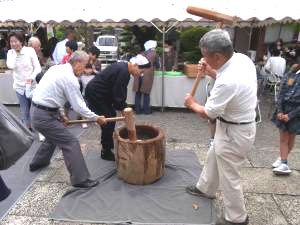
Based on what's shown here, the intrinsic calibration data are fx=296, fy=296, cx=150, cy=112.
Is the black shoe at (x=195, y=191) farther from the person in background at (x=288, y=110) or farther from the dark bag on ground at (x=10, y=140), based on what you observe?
the dark bag on ground at (x=10, y=140)

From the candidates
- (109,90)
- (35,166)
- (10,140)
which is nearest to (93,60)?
(109,90)

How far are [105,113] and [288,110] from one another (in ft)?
7.35

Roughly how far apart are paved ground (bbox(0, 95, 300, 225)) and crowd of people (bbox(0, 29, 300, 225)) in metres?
0.23

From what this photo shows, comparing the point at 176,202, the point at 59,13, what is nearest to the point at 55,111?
the point at 176,202

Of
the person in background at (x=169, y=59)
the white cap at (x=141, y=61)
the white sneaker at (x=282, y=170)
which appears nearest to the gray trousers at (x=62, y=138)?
the white sneaker at (x=282, y=170)

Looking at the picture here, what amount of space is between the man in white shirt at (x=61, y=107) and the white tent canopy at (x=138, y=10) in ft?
10.2

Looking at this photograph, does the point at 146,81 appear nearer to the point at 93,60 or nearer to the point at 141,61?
the point at 141,61

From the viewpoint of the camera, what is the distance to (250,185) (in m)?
3.47

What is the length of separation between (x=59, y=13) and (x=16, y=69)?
6.29ft

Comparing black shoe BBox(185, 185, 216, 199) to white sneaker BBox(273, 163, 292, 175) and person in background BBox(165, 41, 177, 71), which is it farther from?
person in background BBox(165, 41, 177, 71)

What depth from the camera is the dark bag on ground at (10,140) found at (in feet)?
5.50

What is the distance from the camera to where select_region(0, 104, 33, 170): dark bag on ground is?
1.68 meters

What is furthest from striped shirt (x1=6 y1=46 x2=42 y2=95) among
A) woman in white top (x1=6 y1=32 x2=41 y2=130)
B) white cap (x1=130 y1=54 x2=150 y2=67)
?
white cap (x1=130 y1=54 x2=150 y2=67)

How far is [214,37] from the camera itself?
2287mm
